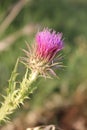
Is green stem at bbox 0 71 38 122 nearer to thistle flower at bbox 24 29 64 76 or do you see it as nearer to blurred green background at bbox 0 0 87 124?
thistle flower at bbox 24 29 64 76

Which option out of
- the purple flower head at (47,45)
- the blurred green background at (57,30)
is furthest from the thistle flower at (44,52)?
the blurred green background at (57,30)

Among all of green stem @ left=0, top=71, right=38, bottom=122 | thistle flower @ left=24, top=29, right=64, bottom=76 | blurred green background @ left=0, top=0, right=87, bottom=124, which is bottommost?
green stem @ left=0, top=71, right=38, bottom=122

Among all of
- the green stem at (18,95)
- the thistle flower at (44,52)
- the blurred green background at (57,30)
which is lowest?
the green stem at (18,95)

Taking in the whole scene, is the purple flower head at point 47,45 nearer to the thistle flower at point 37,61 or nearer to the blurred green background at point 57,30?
the thistle flower at point 37,61

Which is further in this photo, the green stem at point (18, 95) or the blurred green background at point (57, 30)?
the blurred green background at point (57, 30)

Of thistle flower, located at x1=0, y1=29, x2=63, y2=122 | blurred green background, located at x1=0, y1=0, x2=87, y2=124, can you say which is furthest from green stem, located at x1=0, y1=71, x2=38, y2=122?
blurred green background, located at x1=0, y1=0, x2=87, y2=124

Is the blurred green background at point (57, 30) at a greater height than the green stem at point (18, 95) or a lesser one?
greater

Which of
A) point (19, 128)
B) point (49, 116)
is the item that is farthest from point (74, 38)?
point (19, 128)
